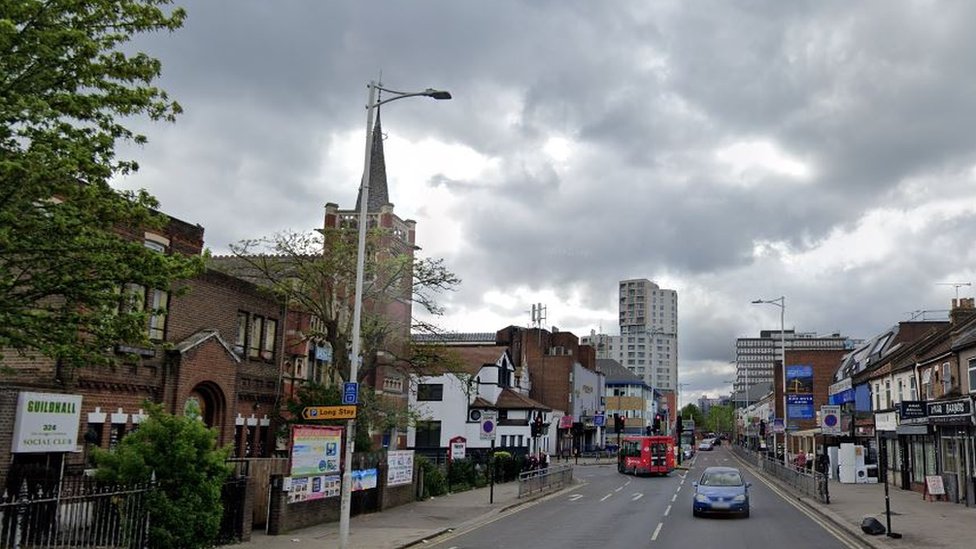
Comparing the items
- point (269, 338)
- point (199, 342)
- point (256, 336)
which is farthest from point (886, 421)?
point (199, 342)

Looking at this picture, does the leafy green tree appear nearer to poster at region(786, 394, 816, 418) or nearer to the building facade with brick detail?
the building facade with brick detail

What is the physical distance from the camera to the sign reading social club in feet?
57.2

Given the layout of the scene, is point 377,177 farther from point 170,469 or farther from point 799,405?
point 170,469

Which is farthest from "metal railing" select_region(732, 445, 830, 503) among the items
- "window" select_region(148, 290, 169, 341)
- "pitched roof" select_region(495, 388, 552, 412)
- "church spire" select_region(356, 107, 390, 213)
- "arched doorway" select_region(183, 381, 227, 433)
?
"church spire" select_region(356, 107, 390, 213)

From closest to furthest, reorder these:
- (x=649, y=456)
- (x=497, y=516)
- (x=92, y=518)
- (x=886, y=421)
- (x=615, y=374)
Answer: (x=92, y=518) → (x=497, y=516) → (x=886, y=421) → (x=649, y=456) → (x=615, y=374)

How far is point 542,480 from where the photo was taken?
117 feet

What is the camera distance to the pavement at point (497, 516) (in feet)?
61.9

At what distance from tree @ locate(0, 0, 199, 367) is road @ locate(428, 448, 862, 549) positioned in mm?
10501

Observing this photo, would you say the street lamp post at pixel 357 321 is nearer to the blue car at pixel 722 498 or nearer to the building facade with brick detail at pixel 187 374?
the building facade with brick detail at pixel 187 374

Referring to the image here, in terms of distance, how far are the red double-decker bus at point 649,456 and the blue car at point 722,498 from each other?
2616cm

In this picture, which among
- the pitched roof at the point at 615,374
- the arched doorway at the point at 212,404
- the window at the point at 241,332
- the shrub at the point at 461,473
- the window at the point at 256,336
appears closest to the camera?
the arched doorway at the point at 212,404

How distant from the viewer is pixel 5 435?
678 inches

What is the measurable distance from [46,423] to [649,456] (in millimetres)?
40180

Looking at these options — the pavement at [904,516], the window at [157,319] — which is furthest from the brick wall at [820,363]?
the window at [157,319]
